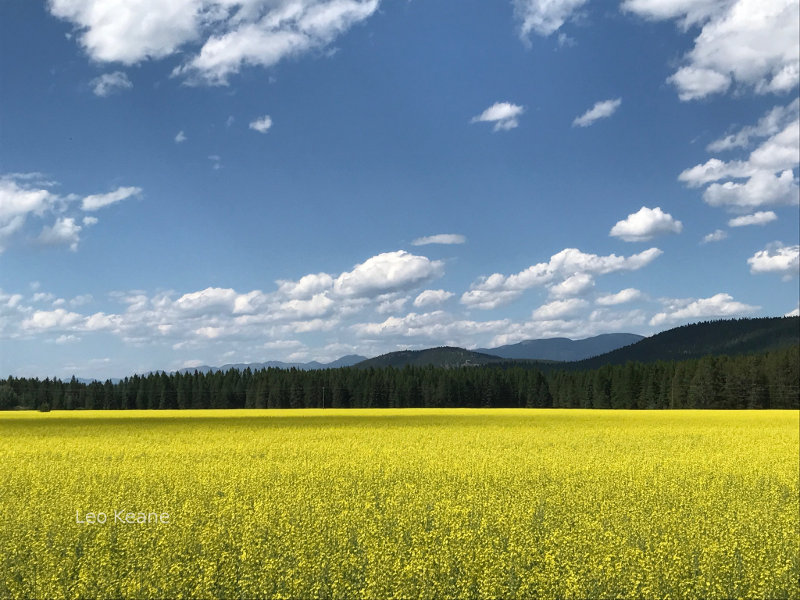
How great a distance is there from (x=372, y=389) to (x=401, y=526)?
425ft

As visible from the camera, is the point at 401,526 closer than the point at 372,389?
Yes

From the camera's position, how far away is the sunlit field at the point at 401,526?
1064 cm

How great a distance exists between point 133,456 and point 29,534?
1479cm

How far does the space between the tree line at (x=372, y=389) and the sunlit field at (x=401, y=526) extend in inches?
4494

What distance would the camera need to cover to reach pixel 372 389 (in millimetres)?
142625

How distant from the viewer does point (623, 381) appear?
5251 inches

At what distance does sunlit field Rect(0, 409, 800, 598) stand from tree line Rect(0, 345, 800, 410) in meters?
114

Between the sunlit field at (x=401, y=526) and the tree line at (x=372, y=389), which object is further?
the tree line at (x=372, y=389)

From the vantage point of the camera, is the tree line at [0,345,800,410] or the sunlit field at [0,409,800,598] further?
the tree line at [0,345,800,410]

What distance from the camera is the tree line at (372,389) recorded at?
441ft

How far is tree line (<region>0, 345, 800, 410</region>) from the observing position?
5290 inches

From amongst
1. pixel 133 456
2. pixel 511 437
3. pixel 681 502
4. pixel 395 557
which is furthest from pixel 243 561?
pixel 511 437

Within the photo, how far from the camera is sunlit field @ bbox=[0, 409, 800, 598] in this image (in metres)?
10.6

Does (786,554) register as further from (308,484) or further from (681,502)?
(308,484)
